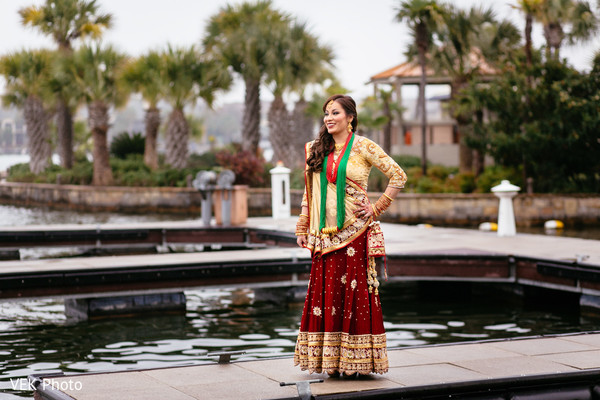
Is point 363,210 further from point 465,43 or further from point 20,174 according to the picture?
point 20,174

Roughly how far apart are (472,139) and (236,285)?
19544 mm

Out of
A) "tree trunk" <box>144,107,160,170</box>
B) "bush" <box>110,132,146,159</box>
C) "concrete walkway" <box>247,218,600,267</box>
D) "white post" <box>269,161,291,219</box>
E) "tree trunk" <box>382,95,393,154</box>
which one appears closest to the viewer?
"concrete walkway" <box>247,218,600,267</box>

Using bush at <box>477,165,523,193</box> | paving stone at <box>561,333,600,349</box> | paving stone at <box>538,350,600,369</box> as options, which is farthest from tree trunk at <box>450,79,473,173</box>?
paving stone at <box>538,350,600,369</box>

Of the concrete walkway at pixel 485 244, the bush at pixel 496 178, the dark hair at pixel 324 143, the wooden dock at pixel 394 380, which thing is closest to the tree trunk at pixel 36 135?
the bush at pixel 496 178

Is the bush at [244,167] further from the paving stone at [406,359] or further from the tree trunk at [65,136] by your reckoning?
the paving stone at [406,359]

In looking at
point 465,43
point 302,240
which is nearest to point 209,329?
point 302,240

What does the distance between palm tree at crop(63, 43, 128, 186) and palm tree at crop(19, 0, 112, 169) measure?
4.73 meters

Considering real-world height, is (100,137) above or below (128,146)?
above

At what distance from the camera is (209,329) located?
36.8ft

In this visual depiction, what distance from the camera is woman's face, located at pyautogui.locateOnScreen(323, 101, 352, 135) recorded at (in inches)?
241

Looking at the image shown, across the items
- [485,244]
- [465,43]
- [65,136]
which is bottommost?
[485,244]

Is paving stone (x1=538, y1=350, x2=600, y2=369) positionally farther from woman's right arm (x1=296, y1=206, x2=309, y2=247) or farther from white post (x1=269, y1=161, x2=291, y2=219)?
white post (x1=269, y1=161, x2=291, y2=219)

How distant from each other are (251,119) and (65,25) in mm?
10899

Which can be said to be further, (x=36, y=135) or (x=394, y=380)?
(x=36, y=135)
